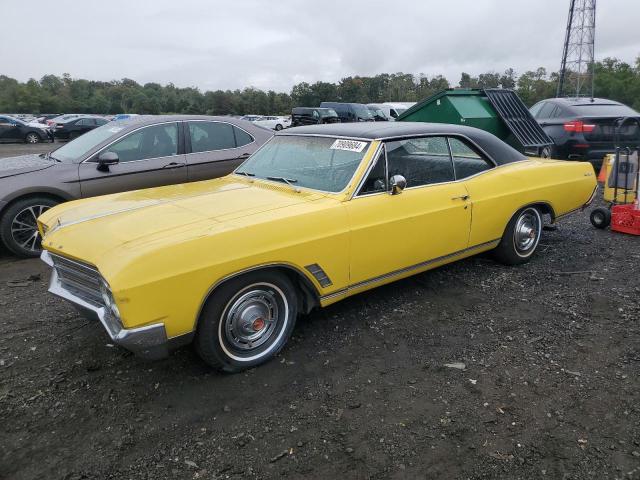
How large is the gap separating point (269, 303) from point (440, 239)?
1651mm

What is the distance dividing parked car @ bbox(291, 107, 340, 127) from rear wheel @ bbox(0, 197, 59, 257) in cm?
2252

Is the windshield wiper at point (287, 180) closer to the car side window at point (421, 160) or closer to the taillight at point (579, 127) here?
the car side window at point (421, 160)

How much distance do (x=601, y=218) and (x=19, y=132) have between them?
26.1 m

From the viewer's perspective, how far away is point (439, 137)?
4.27 m

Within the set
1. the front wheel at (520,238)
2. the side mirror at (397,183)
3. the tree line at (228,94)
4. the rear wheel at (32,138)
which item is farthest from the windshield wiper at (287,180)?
the tree line at (228,94)

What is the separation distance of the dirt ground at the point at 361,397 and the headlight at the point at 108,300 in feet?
1.94

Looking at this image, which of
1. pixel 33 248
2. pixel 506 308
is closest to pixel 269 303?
pixel 506 308

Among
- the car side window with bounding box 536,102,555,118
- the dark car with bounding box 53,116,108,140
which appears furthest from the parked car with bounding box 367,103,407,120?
the car side window with bounding box 536,102,555,118

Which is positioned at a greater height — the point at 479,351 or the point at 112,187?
the point at 112,187

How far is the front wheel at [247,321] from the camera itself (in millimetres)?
2828

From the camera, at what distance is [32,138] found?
23.9 meters

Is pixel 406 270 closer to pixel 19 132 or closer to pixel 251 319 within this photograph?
pixel 251 319

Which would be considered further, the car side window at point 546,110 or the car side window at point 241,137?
the car side window at point 546,110

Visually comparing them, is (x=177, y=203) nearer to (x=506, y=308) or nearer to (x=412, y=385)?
(x=412, y=385)
